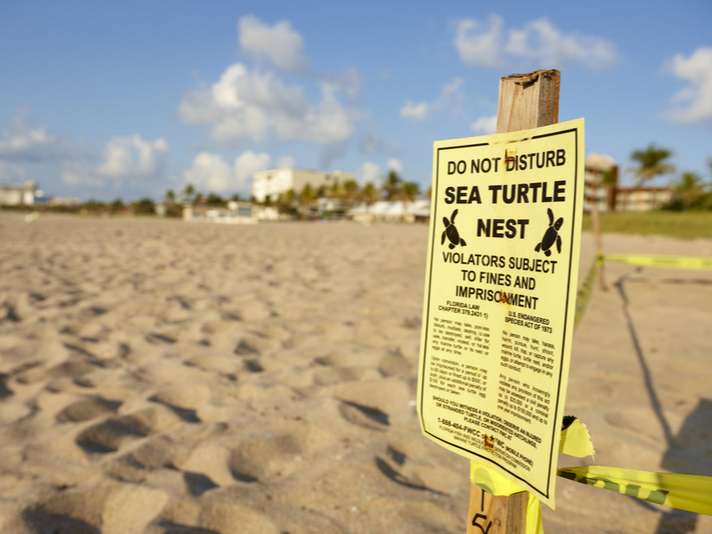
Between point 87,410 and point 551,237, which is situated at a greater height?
point 551,237

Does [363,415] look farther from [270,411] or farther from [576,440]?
[576,440]

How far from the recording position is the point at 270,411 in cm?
253

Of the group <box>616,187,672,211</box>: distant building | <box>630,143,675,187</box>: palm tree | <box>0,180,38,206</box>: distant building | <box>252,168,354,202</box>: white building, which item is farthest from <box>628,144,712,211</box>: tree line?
<box>0,180,38,206</box>: distant building

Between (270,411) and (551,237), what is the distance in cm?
212

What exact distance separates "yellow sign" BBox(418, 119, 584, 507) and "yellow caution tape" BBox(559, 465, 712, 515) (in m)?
0.23

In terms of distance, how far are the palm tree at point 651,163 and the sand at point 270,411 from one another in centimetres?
4719

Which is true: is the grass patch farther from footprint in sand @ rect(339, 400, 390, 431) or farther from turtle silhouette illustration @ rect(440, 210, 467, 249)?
turtle silhouette illustration @ rect(440, 210, 467, 249)

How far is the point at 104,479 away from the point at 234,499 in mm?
619

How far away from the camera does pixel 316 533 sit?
5.34ft

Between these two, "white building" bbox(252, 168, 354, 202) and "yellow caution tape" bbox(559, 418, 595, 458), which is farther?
"white building" bbox(252, 168, 354, 202)

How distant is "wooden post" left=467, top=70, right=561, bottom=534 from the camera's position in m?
0.91

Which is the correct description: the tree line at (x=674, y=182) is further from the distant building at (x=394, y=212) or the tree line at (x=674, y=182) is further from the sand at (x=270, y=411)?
the sand at (x=270, y=411)

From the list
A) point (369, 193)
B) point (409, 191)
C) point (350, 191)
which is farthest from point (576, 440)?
point (350, 191)

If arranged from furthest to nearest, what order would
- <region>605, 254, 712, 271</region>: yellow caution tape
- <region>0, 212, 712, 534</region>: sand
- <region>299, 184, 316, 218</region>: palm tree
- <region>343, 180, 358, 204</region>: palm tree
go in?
<region>299, 184, 316, 218</region>: palm tree < <region>343, 180, 358, 204</region>: palm tree < <region>605, 254, 712, 271</region>: yellow caution tape < <region>0, 212, 712, 534</region>: sand
